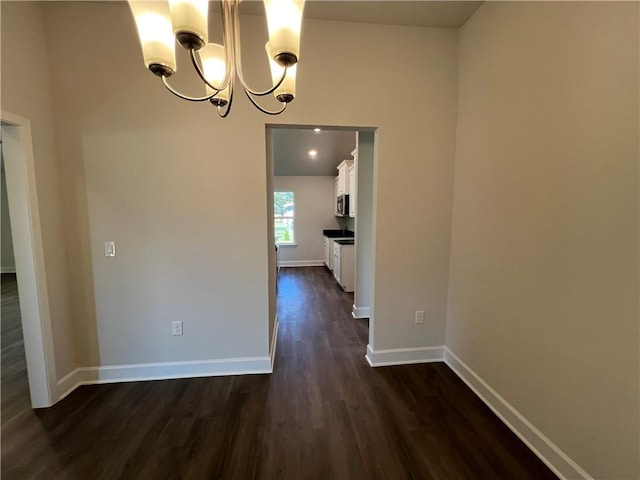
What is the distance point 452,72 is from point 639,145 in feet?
5.31

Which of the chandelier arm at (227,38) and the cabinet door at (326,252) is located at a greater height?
the chandelier arm at (227,38)

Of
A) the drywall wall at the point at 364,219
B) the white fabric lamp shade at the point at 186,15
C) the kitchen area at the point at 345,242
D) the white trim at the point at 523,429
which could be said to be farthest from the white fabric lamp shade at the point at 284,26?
the kitchen area at the point at 345,242

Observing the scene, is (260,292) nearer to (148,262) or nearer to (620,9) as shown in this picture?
(148,262)

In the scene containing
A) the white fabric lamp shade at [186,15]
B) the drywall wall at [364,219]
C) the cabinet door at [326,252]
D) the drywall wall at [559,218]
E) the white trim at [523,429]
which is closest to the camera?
the white fabric lamp shade at [186,15]

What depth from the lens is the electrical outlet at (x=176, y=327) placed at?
234 cm

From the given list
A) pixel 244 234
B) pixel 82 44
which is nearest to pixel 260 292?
pixel 244 234

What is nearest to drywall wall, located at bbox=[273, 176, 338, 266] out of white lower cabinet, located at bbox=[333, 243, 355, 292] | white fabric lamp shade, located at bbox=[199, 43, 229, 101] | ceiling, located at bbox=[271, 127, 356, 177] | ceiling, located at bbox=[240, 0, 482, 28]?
ceiling, located at bbox=[271, 127, 356, 177]

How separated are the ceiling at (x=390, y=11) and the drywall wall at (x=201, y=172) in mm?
63

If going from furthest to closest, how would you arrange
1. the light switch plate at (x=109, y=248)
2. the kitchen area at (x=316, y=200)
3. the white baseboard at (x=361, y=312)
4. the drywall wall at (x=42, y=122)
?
the kitchen area at (x=316, y=200)
the white baseboard at (x=361, y=312)
the light switch plate at (x=109, y=248)
the drywall wall at (x=42, y=122)

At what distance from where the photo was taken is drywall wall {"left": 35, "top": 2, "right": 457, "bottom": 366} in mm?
2096

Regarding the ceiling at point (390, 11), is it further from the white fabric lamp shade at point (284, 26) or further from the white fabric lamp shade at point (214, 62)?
the white fabric lamp shade at point (284, 26)

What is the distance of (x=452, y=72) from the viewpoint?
7.75ft

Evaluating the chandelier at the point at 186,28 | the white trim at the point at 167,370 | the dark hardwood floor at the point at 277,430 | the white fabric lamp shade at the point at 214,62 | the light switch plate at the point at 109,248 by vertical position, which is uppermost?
the white fabric lamp shade at the point at 214,62

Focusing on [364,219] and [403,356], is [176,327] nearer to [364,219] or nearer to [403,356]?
[403,356]
